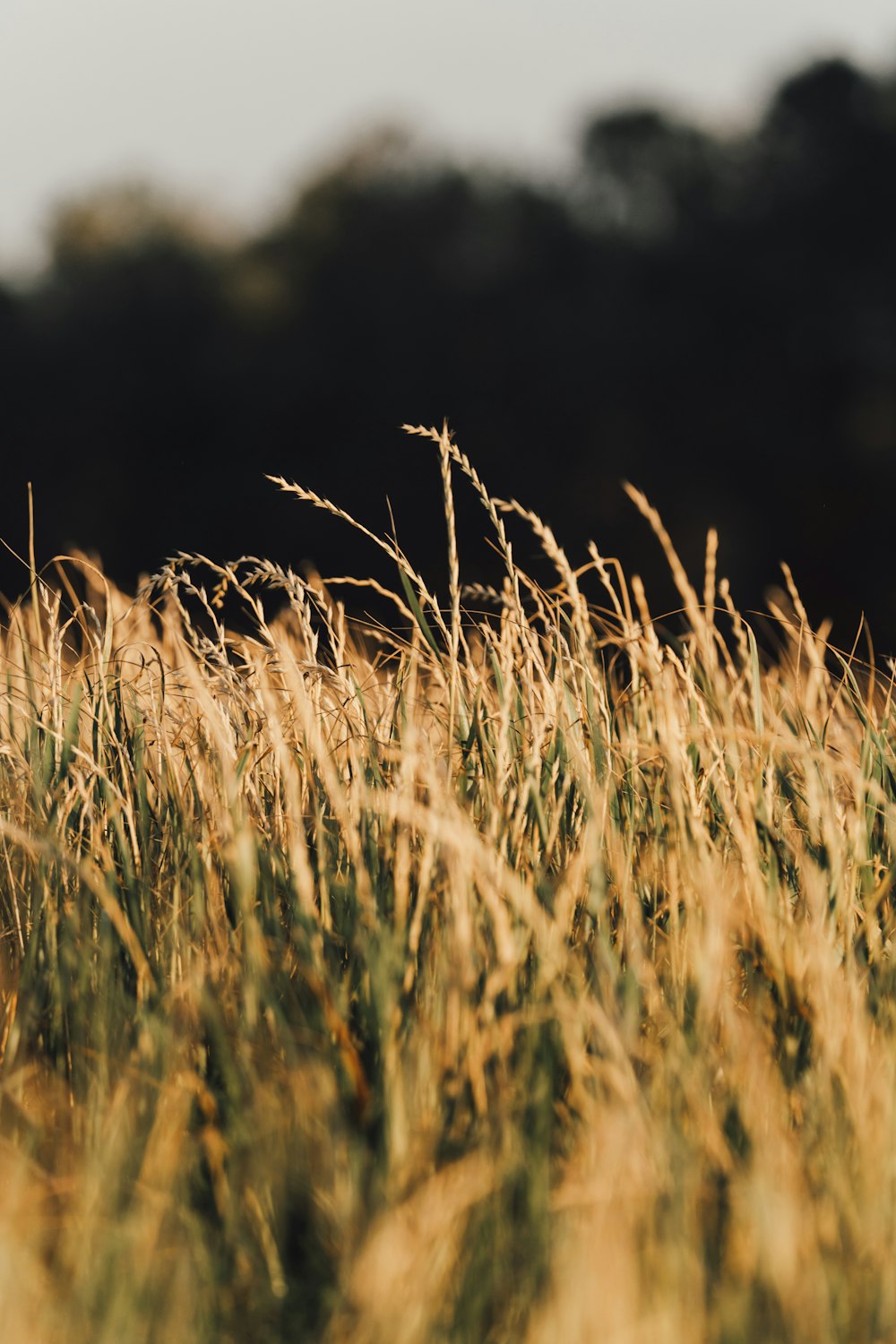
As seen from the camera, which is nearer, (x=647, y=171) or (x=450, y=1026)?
(x=450, y=1026)

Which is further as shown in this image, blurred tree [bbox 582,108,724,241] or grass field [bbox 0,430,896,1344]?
blurred tree [bbox 582,108,724,241]

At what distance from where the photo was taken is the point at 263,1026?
1.48 metres

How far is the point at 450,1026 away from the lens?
1304mm

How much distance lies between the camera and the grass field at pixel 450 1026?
1103 mm

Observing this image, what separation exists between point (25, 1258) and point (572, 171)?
2899 cm

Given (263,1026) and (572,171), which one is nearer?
(263,1026)

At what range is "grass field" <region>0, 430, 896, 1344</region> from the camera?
110 cm

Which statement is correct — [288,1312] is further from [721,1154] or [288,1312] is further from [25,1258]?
[721,1154]

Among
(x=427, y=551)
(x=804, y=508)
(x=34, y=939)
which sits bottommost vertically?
(x=804, y=508)

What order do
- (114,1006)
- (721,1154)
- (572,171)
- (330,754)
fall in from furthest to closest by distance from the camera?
(572,171)
(330,754)
(114,1006)
(721,1154)

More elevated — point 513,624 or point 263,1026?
point 513,624

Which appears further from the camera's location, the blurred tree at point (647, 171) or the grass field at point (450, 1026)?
the blurred tree at point (647, 171)

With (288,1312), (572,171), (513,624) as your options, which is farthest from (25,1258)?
(572,171)

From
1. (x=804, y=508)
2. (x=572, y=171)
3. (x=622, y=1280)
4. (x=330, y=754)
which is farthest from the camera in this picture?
(x=572, y=171)
